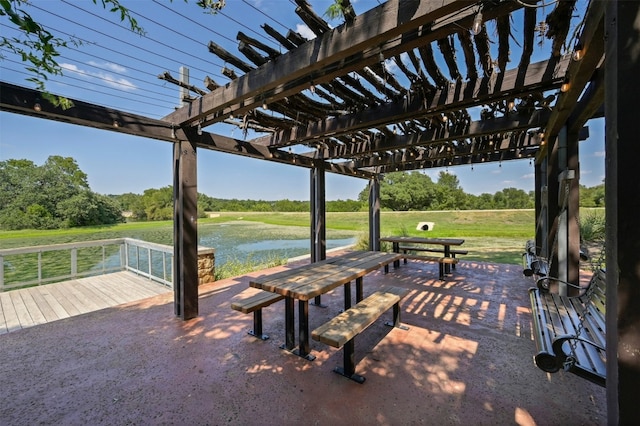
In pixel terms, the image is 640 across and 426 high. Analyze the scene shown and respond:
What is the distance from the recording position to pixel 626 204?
38.4 inches

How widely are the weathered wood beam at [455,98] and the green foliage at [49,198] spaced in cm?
1223

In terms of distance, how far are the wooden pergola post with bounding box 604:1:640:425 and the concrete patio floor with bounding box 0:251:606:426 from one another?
98cm

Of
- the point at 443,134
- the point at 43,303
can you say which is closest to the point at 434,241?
the point at 443,134

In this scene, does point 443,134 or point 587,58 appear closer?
point 587,58

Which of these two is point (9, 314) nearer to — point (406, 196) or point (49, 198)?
point (49, 198)

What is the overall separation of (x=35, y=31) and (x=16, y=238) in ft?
37.6

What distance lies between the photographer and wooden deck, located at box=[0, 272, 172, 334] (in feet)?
11.1

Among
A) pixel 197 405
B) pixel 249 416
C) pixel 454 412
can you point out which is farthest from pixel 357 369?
pixel 197 405

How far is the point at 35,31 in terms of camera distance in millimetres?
899

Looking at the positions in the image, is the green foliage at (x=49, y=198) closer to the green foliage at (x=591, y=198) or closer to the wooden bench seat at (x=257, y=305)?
the wooden bench seat at (x=257, y=305)

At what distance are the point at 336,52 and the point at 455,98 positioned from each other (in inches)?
59.5

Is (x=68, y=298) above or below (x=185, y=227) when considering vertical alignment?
below

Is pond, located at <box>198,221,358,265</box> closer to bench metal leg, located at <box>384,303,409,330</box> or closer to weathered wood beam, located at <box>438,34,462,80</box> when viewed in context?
bench metal leg, located at <box>384,303,409,330</box>

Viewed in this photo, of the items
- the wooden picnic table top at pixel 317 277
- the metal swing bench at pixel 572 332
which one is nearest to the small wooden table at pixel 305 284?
the wooden picnic table top at pixel 317 277
